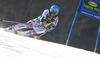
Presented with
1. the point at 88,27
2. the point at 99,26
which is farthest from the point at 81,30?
the point at 99,26

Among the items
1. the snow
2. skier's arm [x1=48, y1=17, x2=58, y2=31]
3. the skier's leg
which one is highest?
the snow

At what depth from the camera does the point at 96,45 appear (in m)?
4.79

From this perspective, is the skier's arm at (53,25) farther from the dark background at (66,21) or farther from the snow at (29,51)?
the snow at (29,51)

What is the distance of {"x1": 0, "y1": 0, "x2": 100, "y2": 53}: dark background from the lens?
493cm

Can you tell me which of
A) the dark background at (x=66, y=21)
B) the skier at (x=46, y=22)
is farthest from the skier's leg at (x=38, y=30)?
the dark background at (x=66, y=21)

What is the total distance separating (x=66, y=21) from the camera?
16.9 ft

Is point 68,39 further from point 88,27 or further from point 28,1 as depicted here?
point 28,1

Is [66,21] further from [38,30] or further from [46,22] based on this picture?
[38,30]

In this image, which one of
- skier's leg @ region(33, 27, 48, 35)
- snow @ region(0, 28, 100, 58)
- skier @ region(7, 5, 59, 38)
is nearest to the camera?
snow @ region(0, 28, 100, 58)

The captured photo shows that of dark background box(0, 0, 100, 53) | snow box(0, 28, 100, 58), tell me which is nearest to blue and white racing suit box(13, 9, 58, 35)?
dark background box(0, 0, 100, 53)

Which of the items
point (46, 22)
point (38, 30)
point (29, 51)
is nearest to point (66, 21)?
point (46, 22)

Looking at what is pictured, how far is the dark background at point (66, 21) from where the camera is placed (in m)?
4.93

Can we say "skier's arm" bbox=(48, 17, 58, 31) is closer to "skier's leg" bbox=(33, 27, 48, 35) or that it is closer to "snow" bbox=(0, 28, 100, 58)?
"skier's leg" bbox=(33, 27, 48, 35)

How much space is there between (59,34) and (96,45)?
1280 mm
